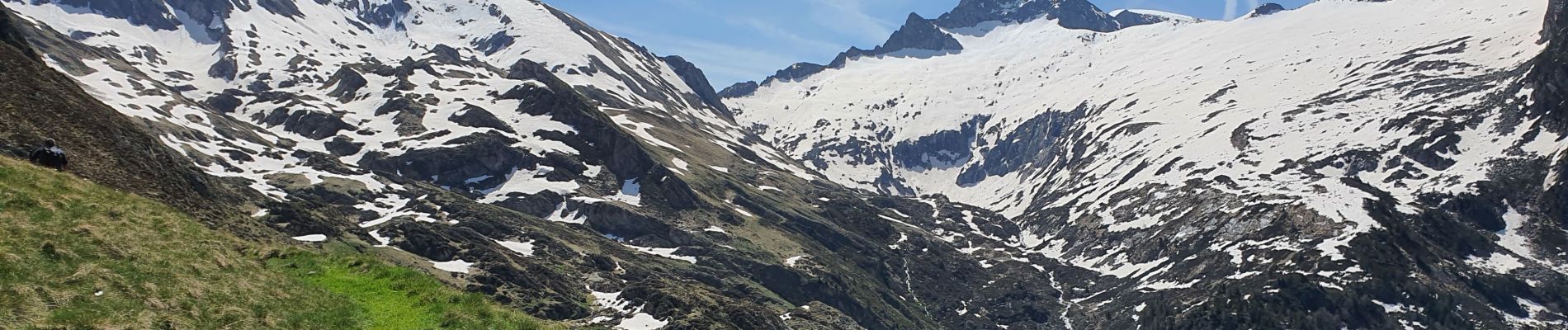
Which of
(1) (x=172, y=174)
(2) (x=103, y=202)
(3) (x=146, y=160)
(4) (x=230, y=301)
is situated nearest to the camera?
(4) (x=230, y=301)

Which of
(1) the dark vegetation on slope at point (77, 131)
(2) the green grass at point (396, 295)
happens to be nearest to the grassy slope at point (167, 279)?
(2) the green grass at point (396, 295)

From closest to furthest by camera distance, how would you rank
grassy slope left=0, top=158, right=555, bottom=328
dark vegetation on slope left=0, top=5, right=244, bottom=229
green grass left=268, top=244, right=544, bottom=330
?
grassy slope left=0, top=158, right=555, bottom=328 → green grass left=268, top=244, right=544, bottom=330 → dark vegetation on slope left=0, top=5, right=244, bottom=229

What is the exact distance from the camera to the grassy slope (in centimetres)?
3028

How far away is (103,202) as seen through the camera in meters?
42.2

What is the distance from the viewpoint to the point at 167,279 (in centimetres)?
3403

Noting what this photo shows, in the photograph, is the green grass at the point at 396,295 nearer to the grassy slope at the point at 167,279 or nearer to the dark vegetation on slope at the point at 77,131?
the grassy slope at the point at 167,279

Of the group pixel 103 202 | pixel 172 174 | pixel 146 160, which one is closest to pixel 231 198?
pixel 172 174

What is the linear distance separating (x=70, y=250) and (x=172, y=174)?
63.8 m

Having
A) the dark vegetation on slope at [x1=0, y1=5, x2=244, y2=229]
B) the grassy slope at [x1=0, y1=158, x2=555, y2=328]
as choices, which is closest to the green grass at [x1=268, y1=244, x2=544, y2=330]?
the grassy slope at [x1=0, y1=158, x2=555, y2=328]

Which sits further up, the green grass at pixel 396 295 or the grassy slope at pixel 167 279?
the grassy slope at pixel 167 279

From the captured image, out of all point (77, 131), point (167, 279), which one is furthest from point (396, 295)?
point (77, 131)

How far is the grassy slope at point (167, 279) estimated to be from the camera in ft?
99.3

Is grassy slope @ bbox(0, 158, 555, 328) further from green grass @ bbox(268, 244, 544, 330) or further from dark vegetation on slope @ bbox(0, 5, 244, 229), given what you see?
dark vegetation on slope @ bbox(0, 5, 244, 229)

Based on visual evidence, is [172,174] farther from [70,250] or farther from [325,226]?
[325,226]
